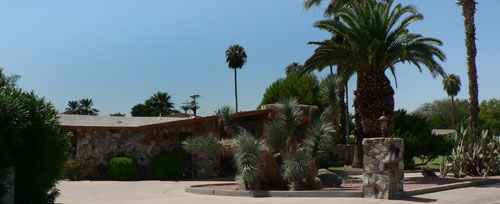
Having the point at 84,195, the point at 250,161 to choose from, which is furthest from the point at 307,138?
the point at 84,195

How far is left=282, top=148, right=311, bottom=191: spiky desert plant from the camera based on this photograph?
14844 mm

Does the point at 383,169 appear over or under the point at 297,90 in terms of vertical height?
under

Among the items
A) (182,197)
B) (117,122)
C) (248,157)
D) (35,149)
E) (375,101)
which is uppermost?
(375,101)

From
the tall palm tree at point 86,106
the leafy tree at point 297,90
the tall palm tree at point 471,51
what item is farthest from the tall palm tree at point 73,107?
the tall palm tree at point 471,51

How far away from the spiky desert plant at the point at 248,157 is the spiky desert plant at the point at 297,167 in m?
0.88

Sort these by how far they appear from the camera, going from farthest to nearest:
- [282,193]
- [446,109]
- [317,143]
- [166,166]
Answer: [446,109], [166,166], [317,143], [282,193]

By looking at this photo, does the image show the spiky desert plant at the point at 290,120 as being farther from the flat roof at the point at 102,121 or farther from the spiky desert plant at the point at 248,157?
the flat roof at the point at 102,121

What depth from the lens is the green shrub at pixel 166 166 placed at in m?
22.4

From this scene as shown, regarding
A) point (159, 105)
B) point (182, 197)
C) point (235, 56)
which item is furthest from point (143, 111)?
point (182, 197)

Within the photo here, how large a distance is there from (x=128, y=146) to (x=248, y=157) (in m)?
9.77

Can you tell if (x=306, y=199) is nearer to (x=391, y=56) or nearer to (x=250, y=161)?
(x=250, y=161)

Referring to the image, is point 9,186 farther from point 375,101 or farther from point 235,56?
point 235,56

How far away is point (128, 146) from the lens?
2316 centimetres

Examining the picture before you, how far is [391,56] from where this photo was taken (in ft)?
70.0
